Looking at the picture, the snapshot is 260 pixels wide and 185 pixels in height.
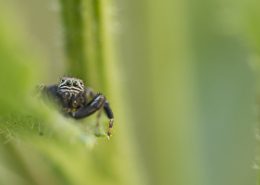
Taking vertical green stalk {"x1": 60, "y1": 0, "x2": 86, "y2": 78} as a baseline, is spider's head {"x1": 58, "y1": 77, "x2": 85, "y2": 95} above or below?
below

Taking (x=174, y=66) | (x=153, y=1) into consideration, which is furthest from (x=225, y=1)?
(x=174, y=66)

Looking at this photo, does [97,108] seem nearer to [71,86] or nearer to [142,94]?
[71,86]

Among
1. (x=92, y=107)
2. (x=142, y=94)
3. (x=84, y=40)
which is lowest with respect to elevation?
(x=142, y=94)

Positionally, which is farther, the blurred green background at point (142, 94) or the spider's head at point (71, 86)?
the spider's head at point (71, 86)

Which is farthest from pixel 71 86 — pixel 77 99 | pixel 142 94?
pixel 142 94

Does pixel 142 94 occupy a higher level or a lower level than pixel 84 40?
lower

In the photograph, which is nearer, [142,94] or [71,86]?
[71,86]
